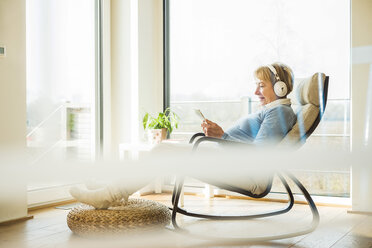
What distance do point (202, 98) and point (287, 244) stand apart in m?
1.37

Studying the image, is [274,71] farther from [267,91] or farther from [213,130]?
[213,130]

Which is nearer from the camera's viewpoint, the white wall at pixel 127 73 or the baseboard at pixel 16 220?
the baseboard at pixel 16 220

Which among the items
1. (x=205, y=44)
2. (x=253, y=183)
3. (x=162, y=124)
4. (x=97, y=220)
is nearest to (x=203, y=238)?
(x=253, y=183)

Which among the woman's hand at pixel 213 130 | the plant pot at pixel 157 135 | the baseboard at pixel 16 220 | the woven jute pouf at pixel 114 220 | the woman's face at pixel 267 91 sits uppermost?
the woman's face at pixel 267 91

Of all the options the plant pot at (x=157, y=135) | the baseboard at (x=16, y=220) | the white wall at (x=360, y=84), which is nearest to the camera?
the baseboard at (x=16, y=220)

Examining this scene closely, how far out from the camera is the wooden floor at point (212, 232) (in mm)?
1418

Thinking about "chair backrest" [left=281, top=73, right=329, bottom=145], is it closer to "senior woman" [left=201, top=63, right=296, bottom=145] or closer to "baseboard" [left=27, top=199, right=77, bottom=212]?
"senior woman" [left=201, top=63, right=296, bottom=145]

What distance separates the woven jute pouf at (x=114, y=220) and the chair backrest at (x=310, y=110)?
0.55 meters

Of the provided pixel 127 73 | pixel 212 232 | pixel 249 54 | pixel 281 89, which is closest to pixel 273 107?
pixel 281 89

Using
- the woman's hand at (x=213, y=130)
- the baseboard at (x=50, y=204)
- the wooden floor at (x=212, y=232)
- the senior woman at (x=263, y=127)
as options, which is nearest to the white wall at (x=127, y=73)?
the baseboard at (x=50, y=204)

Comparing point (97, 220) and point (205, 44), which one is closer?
point (97, 220)

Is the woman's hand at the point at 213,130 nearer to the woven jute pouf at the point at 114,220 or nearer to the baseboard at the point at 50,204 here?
the woven jute pouf at the point at 114,220

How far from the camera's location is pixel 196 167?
265 mm

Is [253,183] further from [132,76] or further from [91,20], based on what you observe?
[91,20]
